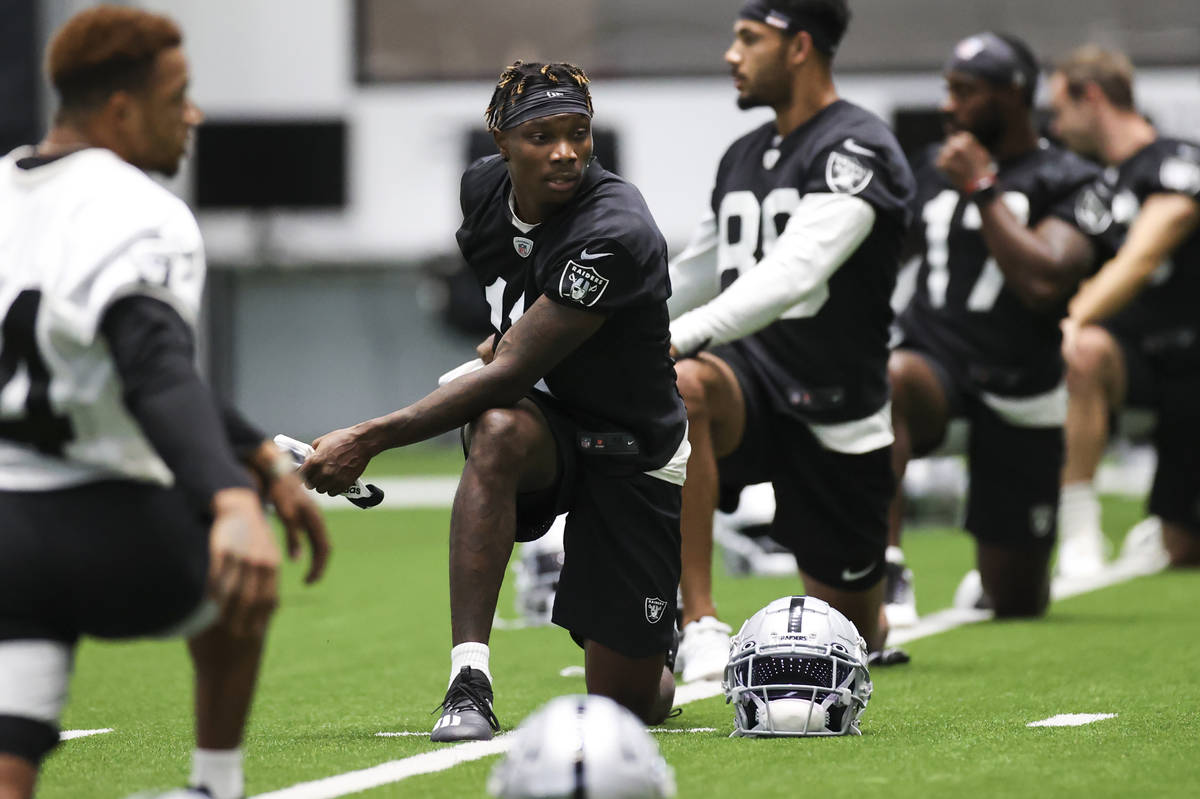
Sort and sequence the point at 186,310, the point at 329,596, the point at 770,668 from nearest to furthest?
the point at 186,310
the point at 770,668
the point at 329,596

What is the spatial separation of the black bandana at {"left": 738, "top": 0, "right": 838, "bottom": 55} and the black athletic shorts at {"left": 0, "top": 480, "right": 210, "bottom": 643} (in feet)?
9.37

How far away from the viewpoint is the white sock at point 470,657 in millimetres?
4051

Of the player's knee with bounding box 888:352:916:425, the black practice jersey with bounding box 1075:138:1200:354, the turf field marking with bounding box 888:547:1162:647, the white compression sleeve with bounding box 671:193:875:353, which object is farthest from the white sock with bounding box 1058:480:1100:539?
the white compression sleeve with bounding box 671:193:875:353

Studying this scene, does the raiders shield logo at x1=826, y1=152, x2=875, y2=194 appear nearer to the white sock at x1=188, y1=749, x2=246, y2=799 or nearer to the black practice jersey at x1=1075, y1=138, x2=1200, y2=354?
the white sock at x1=188, y1=749, x2=246, y2=799

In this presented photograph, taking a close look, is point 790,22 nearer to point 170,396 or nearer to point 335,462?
point 335,462

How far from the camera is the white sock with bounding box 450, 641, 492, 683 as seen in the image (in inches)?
159

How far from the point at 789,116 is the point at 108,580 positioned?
299 cm

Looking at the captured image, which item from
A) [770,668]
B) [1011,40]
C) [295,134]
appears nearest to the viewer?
[770,668]

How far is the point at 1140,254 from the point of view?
810 centimetres

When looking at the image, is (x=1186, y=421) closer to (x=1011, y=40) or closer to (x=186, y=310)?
(x=1011, y=40)

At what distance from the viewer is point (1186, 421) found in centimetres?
853

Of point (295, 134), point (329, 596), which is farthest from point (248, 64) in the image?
point (329, 596)

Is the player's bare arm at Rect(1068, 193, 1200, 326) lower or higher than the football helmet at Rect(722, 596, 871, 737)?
higher

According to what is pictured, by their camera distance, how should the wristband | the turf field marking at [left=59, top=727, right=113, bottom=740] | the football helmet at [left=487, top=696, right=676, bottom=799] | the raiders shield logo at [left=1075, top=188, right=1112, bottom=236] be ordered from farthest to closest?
the raiders shield logo at [left=1075, top=188, right=1112, bottom=236]
the wristband
the turf field marking at [left=59, top=727, right=113, bottom=740]
the football helmet at [left=487, top=696, right=676, bottom=799]
